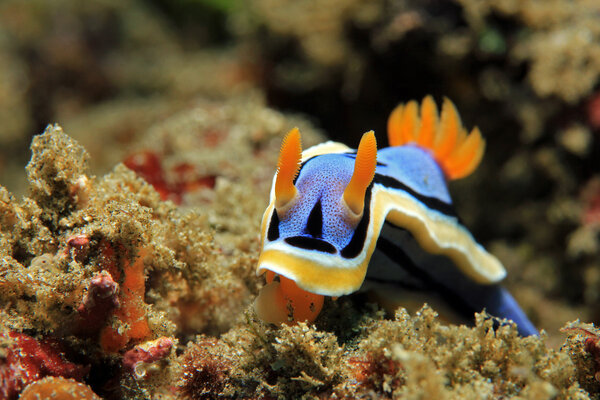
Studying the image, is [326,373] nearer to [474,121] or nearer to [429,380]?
[429,380]

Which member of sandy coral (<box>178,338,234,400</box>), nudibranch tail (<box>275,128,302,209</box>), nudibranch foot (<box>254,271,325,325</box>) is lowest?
sandy coral (<box>178,338,234,400</box>)

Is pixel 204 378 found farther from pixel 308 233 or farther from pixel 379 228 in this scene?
pixel 379 228

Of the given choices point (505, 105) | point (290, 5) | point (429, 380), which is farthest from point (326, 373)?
point (290, 5)

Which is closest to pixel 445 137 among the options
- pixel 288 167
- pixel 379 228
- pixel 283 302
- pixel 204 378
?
pixel 379 228

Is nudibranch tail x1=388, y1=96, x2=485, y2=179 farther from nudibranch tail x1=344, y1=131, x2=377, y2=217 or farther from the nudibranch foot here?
the nudibranch foot

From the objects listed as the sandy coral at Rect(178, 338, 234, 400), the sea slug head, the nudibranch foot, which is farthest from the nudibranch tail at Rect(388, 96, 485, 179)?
the sandy coral at Rect(178, 338, 234, 400)

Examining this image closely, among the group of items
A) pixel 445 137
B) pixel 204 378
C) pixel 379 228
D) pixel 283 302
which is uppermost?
pixel 445 137
